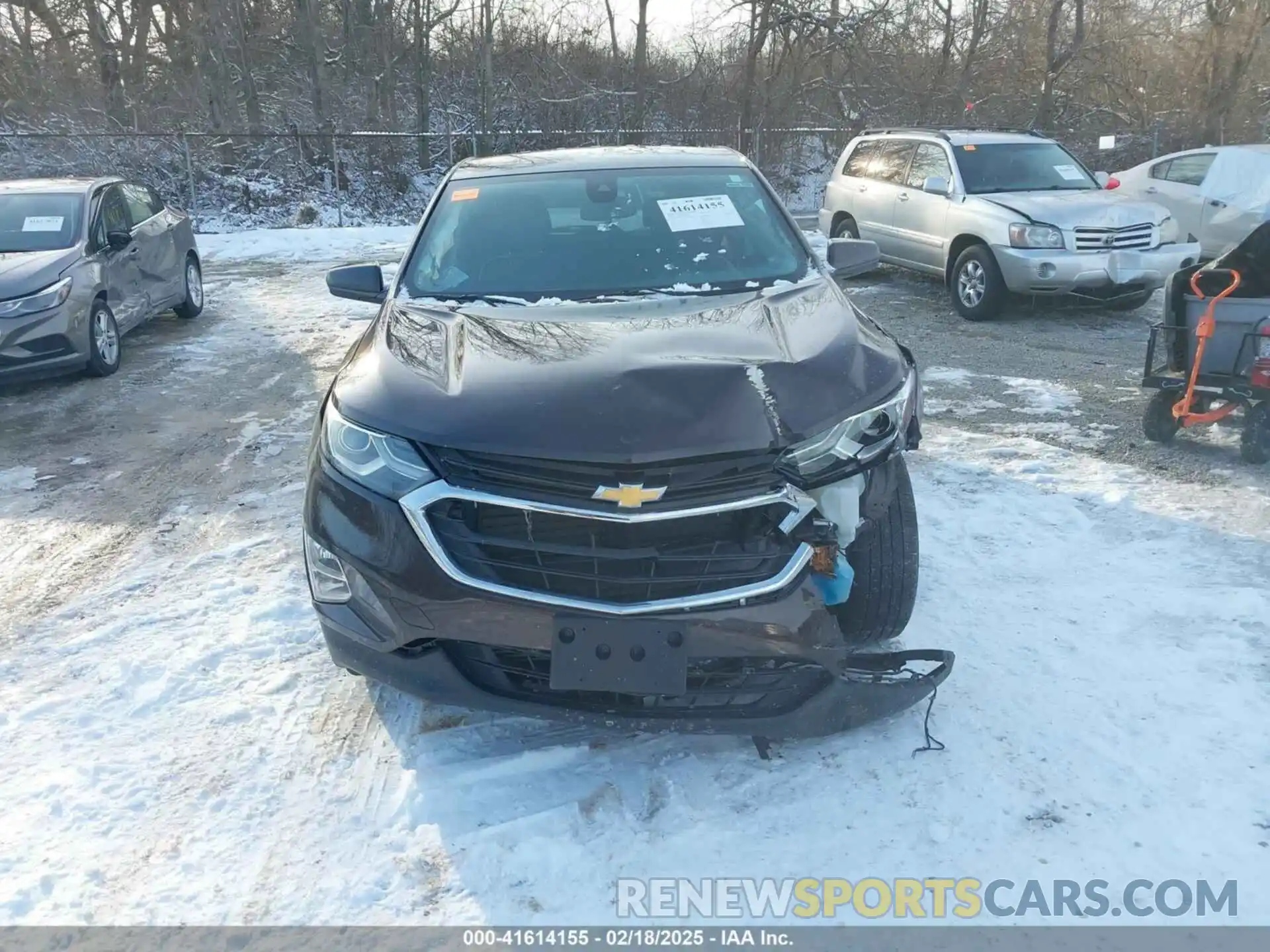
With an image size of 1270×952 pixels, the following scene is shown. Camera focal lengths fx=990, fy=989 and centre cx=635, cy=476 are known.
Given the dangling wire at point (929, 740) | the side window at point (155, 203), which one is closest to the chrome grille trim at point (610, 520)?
the dangling wire at point (929, 740)

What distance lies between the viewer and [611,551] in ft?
8.63

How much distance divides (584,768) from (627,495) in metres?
0.96

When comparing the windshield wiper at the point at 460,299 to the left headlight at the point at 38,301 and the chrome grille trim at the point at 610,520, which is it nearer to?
the chrome grille trim at the point at 610,520

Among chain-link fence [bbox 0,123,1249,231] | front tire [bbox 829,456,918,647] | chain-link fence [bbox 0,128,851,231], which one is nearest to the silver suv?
front tire [bbox 829,456,918,647]

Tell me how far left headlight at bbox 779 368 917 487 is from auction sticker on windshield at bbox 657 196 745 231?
150cm

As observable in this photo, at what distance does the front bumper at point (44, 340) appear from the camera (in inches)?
277

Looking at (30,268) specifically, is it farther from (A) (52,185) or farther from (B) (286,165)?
(B) (286,165)

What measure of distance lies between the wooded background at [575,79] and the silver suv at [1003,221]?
13.7 metres

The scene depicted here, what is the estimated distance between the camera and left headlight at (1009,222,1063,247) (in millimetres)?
8820

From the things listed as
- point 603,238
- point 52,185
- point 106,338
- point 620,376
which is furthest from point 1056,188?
point 52,185

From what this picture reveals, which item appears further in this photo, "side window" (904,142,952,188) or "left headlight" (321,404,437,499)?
"side window" (904,142,952,188)

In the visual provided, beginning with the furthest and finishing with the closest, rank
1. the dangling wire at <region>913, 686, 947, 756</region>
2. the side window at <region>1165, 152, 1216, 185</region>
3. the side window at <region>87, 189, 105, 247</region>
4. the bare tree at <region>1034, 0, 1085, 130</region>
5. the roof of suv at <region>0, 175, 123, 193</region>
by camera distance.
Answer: the bare tree at <region>1034, 0, 1085, 130</region> → the side window at <region>1165, 152, 1216, 185</region> → the roof of suv at <region>0, 175, 123, 193</region> → the side window at <region>87, 189, 105, 247</region> → the dangling wire at <region>913, 686, 947, 756</region>

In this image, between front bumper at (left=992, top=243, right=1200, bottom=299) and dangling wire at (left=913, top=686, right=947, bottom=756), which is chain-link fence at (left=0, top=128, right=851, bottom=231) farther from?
dangling wire at (left=913, top=686, right=947, bottom=756)

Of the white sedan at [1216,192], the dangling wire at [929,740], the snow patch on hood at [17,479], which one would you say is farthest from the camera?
the white sedan at [1216,192]
